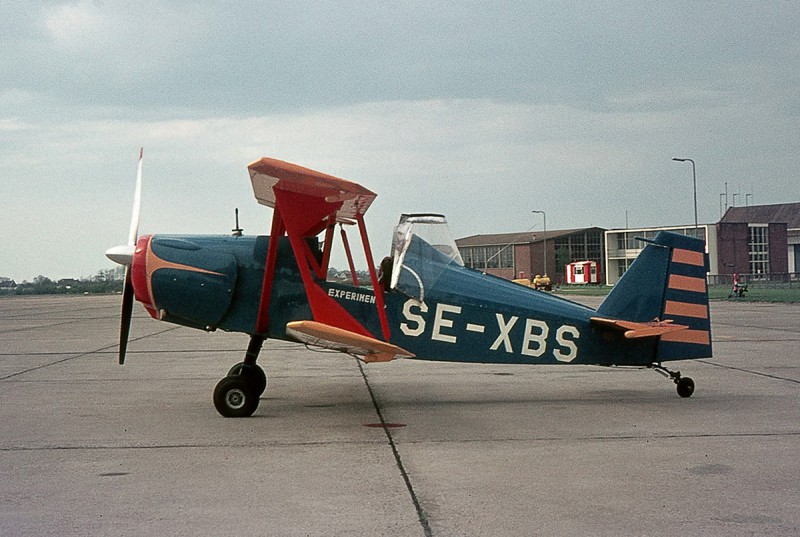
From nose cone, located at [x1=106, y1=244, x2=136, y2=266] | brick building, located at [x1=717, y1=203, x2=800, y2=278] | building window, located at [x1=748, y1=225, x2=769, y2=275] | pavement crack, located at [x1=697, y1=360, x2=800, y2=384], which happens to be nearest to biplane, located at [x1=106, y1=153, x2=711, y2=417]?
nose cone, located at [x1=106, y1=244, x2=136, y2=266]

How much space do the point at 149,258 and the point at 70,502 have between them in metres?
3.87

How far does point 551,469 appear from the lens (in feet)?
20.2

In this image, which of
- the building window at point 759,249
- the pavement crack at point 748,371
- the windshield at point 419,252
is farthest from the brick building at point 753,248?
the windshield at point 419,252

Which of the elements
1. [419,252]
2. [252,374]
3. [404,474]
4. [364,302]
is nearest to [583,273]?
[419,252]

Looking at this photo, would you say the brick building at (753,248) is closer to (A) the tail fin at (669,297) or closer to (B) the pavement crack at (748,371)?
(B) the pavement crack at (748,371)

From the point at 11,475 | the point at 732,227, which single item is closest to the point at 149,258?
the point at 11,475

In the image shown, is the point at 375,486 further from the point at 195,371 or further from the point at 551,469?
the point at 195,371

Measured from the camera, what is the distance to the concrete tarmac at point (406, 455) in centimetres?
491

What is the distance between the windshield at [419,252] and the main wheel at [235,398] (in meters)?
1.93

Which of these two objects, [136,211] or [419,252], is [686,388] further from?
[136,211]

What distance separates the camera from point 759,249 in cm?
8962

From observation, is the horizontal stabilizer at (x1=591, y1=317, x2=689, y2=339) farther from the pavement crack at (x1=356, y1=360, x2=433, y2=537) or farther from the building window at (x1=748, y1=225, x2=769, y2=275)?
the building window at (x1=748, y1=225, x2=769, y2=275)

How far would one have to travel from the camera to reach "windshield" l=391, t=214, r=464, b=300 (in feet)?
29.3

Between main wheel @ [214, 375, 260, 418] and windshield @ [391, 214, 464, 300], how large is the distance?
1933 millimetres
